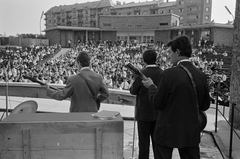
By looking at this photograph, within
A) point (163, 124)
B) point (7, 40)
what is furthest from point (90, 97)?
point (7, 40)

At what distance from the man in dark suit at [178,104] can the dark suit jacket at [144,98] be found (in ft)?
2.80

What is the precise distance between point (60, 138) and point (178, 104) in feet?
3.77

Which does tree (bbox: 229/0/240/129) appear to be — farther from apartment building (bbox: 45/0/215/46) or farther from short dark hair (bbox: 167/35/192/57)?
apartment building (bbox: 45/0/215/46)

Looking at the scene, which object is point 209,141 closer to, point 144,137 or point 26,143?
point 144,137

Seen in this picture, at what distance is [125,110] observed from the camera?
7.15m

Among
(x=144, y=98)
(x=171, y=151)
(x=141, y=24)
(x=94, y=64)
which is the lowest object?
(x=94, y=64)

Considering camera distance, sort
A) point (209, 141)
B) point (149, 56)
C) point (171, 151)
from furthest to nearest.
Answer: point (209, 141)
point (149, 56)
point (171, 151)

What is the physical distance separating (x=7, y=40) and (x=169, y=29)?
1256 inches

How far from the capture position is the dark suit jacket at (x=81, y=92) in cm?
329

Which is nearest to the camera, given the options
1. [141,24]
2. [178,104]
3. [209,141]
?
[178,104]

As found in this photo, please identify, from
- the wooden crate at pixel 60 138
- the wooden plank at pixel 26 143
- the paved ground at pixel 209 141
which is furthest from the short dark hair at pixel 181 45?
the paved ground at pixel 209 141

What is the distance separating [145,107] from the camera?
3379 millimetres

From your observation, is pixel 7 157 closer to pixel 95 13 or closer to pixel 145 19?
pixel 145 19

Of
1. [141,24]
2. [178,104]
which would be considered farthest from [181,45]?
[141,24]
